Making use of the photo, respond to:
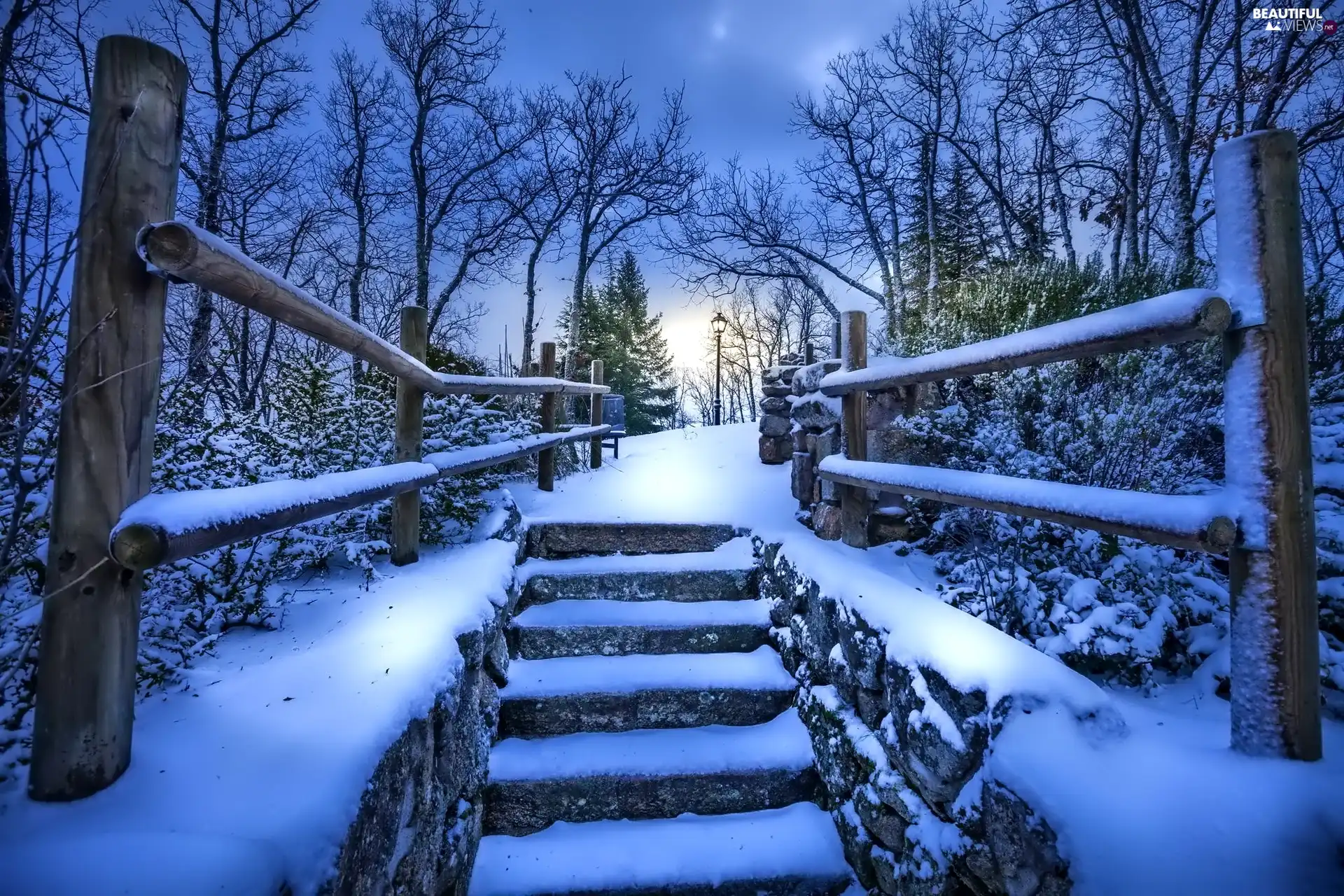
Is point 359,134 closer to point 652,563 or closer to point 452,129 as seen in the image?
point 452,129

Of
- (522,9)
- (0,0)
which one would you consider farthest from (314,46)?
(0,0)

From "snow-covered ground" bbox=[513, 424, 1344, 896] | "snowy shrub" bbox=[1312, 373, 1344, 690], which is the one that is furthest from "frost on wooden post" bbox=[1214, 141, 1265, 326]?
"snow-covered ground" bbox=[513, 424, 1344, 896]

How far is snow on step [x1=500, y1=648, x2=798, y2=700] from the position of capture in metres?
2.45

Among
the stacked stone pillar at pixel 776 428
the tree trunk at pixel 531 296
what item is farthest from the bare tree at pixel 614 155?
the stacked stone pillar at pixel 776 428

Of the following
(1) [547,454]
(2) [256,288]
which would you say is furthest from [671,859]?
(1) [547,454]

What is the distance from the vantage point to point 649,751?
89.7 inches

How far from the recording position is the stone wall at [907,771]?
131 centimetres

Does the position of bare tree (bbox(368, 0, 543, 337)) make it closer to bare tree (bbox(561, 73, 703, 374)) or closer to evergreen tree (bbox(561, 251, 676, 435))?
bare tree (bbox(561, 73, 703, 374))

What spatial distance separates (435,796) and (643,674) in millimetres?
997

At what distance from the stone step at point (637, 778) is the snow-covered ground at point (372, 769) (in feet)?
0.84

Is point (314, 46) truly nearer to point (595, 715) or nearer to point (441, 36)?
point (441, 36)

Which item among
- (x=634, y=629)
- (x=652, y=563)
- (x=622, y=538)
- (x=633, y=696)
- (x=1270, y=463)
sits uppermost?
(x=1270, y=463)

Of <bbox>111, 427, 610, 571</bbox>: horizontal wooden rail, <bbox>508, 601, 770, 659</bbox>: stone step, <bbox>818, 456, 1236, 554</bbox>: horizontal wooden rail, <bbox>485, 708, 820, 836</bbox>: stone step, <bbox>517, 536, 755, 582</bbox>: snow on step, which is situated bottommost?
<bbox>485, 708, 820, 836</bbox>: stone step

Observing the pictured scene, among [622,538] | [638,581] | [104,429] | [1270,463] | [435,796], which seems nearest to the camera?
[104,429]
